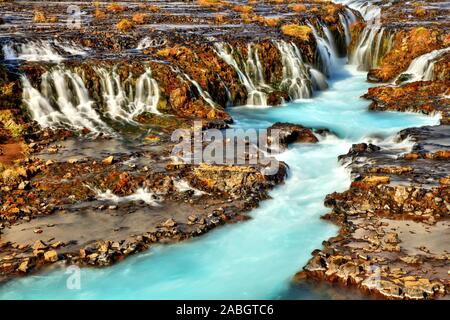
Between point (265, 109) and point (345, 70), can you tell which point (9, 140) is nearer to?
point (265, 109)

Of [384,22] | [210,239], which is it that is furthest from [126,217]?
[384,22]

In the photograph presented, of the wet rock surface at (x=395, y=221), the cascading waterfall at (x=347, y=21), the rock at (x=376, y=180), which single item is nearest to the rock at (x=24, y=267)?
the wet rock surface at (x=395, y=221)

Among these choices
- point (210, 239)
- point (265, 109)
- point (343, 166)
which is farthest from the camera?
point (265, 109)

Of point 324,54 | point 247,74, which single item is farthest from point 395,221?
point 324,54

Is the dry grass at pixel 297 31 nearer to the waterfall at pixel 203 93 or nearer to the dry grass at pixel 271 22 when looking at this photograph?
the dry grass at pixel 271 22

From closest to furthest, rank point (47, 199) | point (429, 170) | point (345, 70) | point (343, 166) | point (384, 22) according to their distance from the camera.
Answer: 1. point (47, 199)
2. point (429, 170)
3. point (343, 166)
4. point (345, 70)
5. point (384, 22)

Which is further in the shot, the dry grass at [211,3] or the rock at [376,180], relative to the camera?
the dry grass at [211,3]
